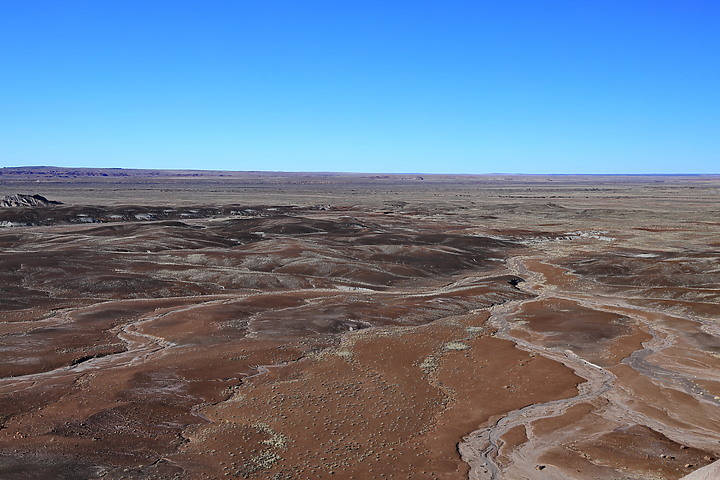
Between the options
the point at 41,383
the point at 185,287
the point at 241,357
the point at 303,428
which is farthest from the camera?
the point at 185,287

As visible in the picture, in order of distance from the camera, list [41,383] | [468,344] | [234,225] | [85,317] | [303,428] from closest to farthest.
A: [303,428]
[41,383]
[468,344]
[85,317]
[234,225]

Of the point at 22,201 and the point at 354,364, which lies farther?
Answer: the point at 22,201

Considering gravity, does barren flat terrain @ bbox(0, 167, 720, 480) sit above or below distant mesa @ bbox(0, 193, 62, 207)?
below

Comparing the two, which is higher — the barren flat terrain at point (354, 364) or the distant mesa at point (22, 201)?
the distant mesa at point (22, 201)

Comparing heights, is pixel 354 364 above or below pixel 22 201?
below

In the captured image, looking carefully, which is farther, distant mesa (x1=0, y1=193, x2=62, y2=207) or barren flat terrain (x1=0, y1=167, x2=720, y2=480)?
distant mesa (x1=0, y1=193, x2=62, y2=207)

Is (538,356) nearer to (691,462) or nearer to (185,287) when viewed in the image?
(691,462)

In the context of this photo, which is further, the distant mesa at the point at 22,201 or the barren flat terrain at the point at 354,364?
the distant mesa at the point at 22,201

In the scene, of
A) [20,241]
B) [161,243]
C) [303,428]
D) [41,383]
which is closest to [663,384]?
[303,428]
